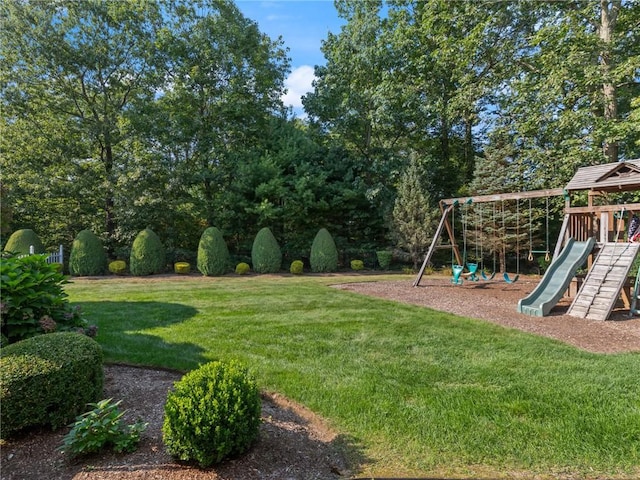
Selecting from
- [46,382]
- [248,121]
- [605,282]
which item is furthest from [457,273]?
[248,121]

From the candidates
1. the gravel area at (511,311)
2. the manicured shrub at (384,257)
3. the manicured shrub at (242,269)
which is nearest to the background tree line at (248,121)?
the manicured shrub at (384,257)

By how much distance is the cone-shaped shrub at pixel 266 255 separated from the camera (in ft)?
44.5

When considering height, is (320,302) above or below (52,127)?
below

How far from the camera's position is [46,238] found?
50.9ft

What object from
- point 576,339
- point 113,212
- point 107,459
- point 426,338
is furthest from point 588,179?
point 113,212

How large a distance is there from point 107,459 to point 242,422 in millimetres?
849

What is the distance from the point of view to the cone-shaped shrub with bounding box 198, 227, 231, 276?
1299 centimetres

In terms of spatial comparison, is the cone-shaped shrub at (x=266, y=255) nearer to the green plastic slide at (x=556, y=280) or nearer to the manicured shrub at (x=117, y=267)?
the manicured shrub at (x=117, y=267)

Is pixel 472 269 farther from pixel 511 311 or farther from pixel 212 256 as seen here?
pixel 212 256

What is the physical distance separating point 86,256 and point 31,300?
11124 mm

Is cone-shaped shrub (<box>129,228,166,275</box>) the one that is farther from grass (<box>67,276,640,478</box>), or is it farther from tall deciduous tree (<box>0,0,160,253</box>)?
grass (<box>67,276,640,478</box>)

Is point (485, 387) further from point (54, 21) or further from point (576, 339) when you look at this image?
point (54, 21)

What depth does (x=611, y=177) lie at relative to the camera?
7.54 metres

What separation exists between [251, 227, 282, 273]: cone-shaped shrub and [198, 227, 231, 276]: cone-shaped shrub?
117cm
